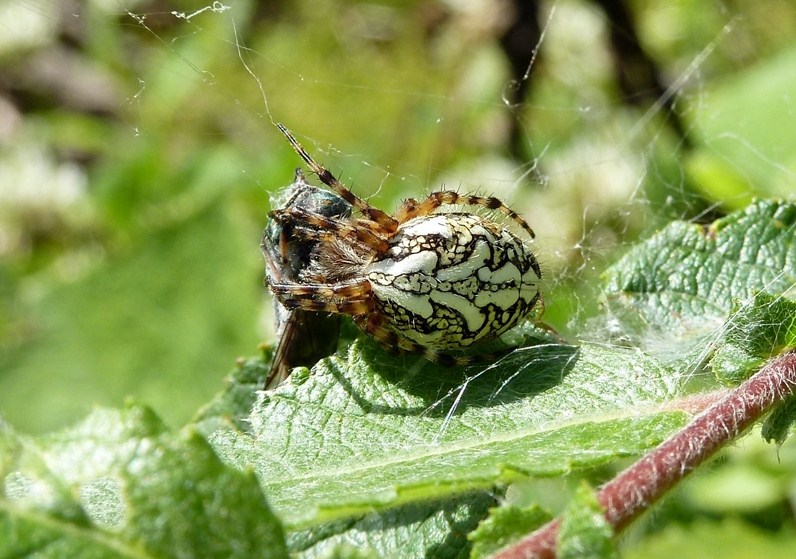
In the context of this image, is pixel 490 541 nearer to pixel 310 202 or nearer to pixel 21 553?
pixel 21 553

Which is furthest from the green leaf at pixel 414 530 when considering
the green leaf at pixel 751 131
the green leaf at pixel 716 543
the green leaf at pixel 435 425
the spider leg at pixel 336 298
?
the green leaf at pixel 751 131

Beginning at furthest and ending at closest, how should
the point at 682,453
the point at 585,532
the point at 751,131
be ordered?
the point at 751,131 < the point at 682,453 < the point at 585,532

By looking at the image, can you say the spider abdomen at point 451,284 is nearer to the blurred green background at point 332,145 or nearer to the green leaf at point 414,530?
the green leaf at point 414,530

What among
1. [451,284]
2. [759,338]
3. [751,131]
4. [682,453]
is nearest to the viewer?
[682,453]

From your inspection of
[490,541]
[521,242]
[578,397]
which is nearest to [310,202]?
[521,242]

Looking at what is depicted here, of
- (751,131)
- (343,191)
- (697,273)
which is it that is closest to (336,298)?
(343,191)

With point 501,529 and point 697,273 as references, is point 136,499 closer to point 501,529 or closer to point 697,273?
point 501,529
